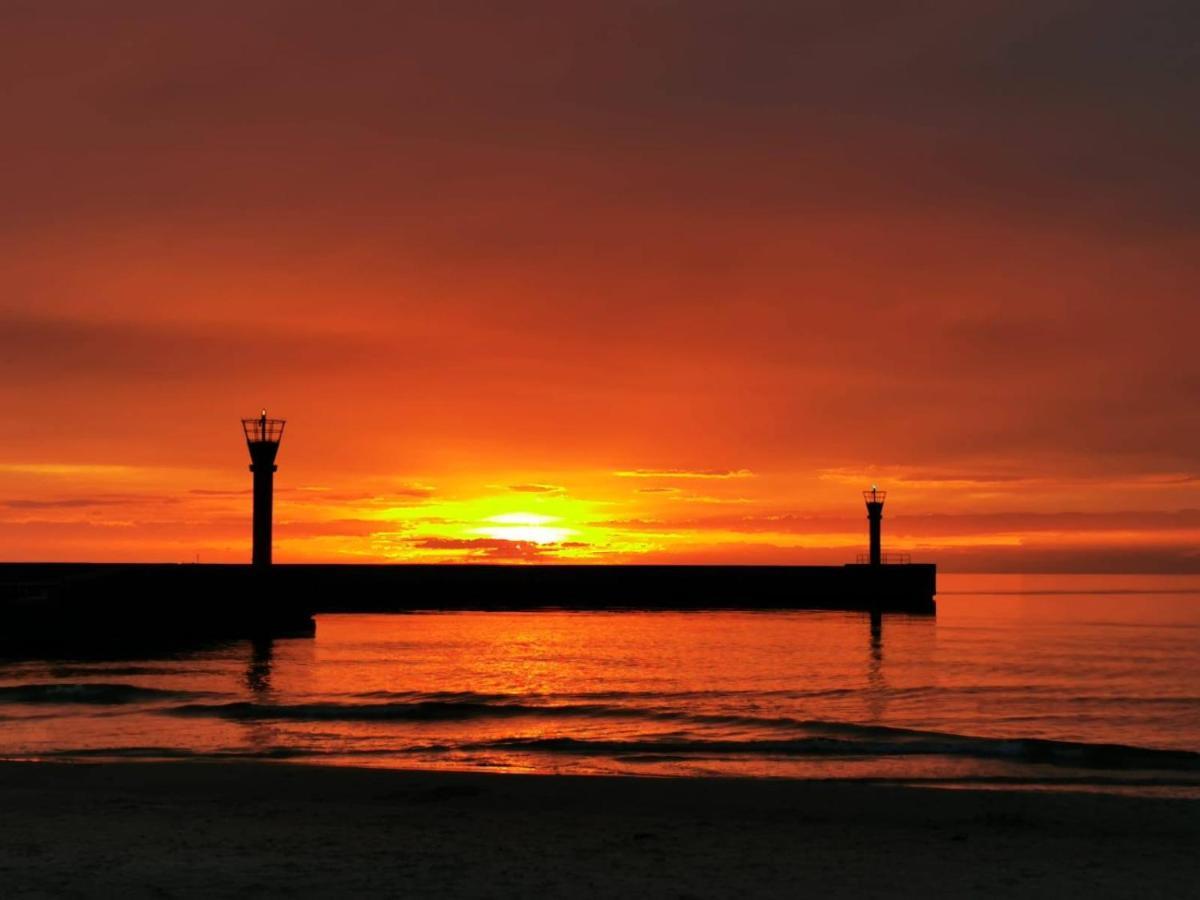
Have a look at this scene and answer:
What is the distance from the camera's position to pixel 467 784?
18.1 meters

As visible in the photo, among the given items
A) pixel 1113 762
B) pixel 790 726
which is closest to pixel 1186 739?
pixel 1113 762

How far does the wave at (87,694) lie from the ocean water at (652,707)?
0.33 feet

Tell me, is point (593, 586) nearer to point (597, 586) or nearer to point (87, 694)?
point (597, 586)

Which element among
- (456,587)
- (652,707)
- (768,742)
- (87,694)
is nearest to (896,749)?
(768,742)

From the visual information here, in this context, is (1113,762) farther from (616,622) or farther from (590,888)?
(616,622)

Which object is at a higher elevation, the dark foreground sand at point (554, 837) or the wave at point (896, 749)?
the dark foreground sand at point (554, 837)

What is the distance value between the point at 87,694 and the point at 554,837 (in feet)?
70.1

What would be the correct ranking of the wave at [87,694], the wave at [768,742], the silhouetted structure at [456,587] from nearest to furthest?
1. the wave at [768,742]
2. the wave at [87,694]
3. the silhouetted structure at [456,587]

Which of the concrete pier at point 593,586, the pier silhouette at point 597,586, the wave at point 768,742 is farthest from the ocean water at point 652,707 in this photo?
the concrete pier at point 593,586

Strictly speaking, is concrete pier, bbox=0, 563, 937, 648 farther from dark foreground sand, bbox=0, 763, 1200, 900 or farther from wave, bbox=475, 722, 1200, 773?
dark foreground sand, bbox=0, 763, 1200, 900

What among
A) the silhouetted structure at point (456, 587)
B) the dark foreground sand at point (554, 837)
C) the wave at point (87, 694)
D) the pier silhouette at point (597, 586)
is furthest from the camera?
the pier silhouette at point (597, 586)

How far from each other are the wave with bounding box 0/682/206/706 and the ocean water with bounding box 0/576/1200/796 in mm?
102

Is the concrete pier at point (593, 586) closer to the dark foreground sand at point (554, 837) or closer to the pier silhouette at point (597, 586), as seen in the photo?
the pier silhouette at point (597, 586)

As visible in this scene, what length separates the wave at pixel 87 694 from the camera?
30.2 metres
